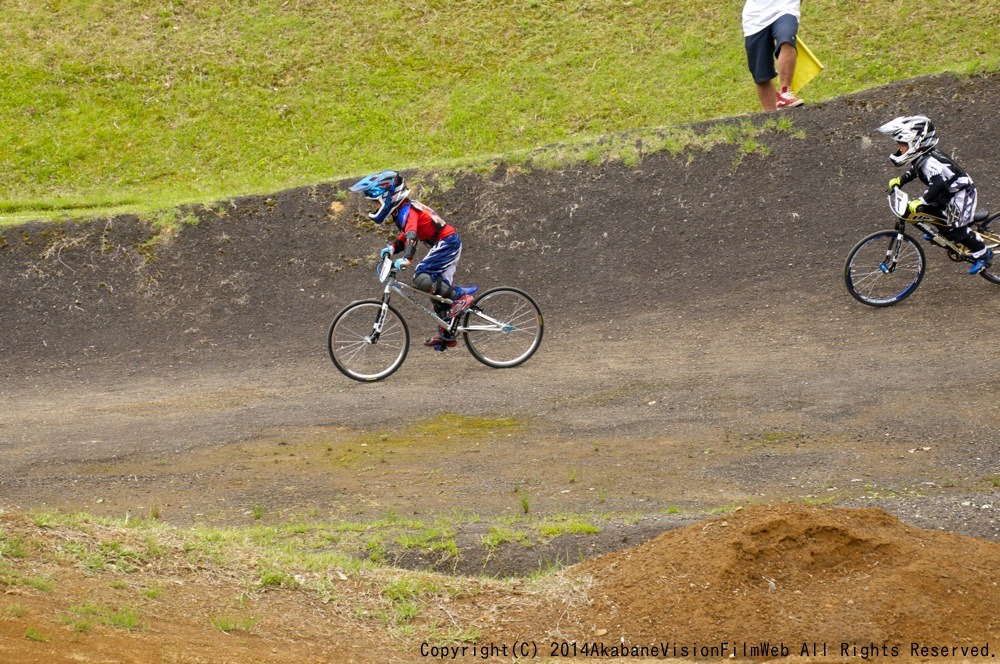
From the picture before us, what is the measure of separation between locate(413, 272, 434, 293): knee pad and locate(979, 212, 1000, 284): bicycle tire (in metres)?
6.86

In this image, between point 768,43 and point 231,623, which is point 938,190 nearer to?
point 768,43

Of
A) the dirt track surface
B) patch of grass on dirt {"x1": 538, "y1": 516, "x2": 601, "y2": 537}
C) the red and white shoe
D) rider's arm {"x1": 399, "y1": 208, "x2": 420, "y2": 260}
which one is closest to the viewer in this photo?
patch of grass on dirt {"x1": 538, "y1": 516, "x2": 601, "y2": 537}

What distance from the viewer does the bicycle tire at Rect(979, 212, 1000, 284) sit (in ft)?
37.0

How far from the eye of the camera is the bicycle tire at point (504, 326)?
37.0 feet

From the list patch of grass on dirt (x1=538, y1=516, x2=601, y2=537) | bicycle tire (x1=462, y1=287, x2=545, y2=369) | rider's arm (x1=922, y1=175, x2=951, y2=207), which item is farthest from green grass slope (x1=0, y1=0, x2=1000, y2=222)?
patch of grass on dirt (x1=538, y1=516, x2=601, y2=537)

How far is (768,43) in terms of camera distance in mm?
14891

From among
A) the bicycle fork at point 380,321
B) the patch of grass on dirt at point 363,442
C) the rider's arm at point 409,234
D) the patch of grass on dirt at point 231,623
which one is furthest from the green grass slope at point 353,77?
the patch of grass on dirt at point 231,623

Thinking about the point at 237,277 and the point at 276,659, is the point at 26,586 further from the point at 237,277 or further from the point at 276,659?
the point at 237,277

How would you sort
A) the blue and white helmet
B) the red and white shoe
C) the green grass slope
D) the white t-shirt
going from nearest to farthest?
the blue and white helmet
the white t-shirt
the red and white shoe
the green grass slope

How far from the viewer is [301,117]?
18.4 m

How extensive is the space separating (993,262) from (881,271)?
1.89 meters

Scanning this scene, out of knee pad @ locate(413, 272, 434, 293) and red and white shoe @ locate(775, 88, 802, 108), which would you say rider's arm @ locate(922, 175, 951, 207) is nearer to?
red and white shoe @ locate(775, 88, 802, 108)

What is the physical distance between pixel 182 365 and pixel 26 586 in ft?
23.8

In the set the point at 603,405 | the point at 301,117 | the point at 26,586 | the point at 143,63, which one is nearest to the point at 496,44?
the point at 301,117
